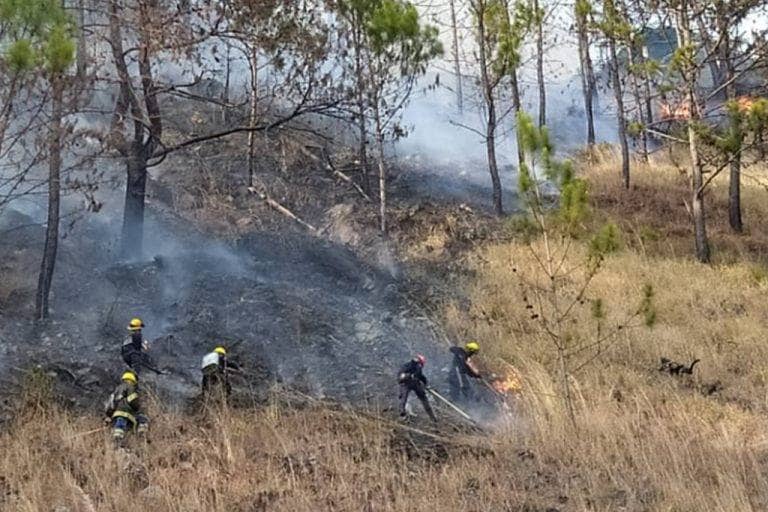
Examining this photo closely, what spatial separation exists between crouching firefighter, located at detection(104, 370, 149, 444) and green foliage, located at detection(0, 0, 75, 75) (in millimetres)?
2683

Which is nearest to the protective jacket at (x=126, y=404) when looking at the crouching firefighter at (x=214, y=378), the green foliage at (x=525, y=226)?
the crouching firefighter at (x=214, y=378)

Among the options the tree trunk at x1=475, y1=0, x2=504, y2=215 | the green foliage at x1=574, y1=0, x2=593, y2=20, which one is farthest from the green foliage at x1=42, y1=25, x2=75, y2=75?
the green foliage at x1=574, y1=0, x2=593, y2=20

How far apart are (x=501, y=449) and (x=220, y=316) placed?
4484 mm

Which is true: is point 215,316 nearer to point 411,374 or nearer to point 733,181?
point 411,374

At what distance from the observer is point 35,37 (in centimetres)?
537

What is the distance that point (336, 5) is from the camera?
11875mm

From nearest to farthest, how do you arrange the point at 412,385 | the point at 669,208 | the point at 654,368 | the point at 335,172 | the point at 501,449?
1. the point at 501,449
2. the point at 412,385
3. the point at 654,368
4. the point at 669,208
5. the point at 335,172

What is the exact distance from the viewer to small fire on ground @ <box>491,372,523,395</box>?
7.52 meters

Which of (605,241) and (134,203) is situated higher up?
(134,203)

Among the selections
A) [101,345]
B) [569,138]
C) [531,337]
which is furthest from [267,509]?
[569,138]

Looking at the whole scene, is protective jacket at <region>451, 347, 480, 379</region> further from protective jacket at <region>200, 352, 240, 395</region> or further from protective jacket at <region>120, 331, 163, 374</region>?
protective jacket at <region>120, 331, 163, 374</region>

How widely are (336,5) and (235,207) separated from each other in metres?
4.15

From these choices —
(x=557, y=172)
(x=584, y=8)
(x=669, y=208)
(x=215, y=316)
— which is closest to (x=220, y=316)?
(x=215, y=316)

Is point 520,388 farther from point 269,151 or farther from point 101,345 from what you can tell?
point 269,151
